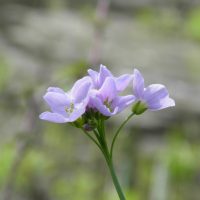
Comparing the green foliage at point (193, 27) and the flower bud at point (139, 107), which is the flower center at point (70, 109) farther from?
the green foliage at point (193, 27)

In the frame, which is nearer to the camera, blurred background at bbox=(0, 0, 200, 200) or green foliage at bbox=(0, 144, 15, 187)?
green foliage at bbox=(0, 144, 15, 187)

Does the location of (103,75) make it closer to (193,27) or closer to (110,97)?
(110,97)

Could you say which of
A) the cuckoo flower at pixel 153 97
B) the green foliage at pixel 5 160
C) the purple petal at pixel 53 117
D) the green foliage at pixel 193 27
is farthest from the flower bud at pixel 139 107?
the green foliage at pixel 193 27

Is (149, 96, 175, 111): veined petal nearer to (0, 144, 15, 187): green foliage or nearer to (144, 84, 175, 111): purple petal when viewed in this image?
(144, 84, 175, 111): purple petal

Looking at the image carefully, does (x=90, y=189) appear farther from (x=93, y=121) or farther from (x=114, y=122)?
(x=93, y=121)

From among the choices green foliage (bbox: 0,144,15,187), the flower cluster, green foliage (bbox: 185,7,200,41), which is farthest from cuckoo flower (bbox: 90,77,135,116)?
green foliage (bbox: 185,7,200,41)

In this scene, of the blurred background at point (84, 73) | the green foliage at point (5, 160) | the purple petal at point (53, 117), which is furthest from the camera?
the blurred background at point (84, 73)

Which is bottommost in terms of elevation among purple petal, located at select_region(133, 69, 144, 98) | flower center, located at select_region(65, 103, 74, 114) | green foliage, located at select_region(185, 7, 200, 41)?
flower center, located at select_region(65, 103, 74, 114)
